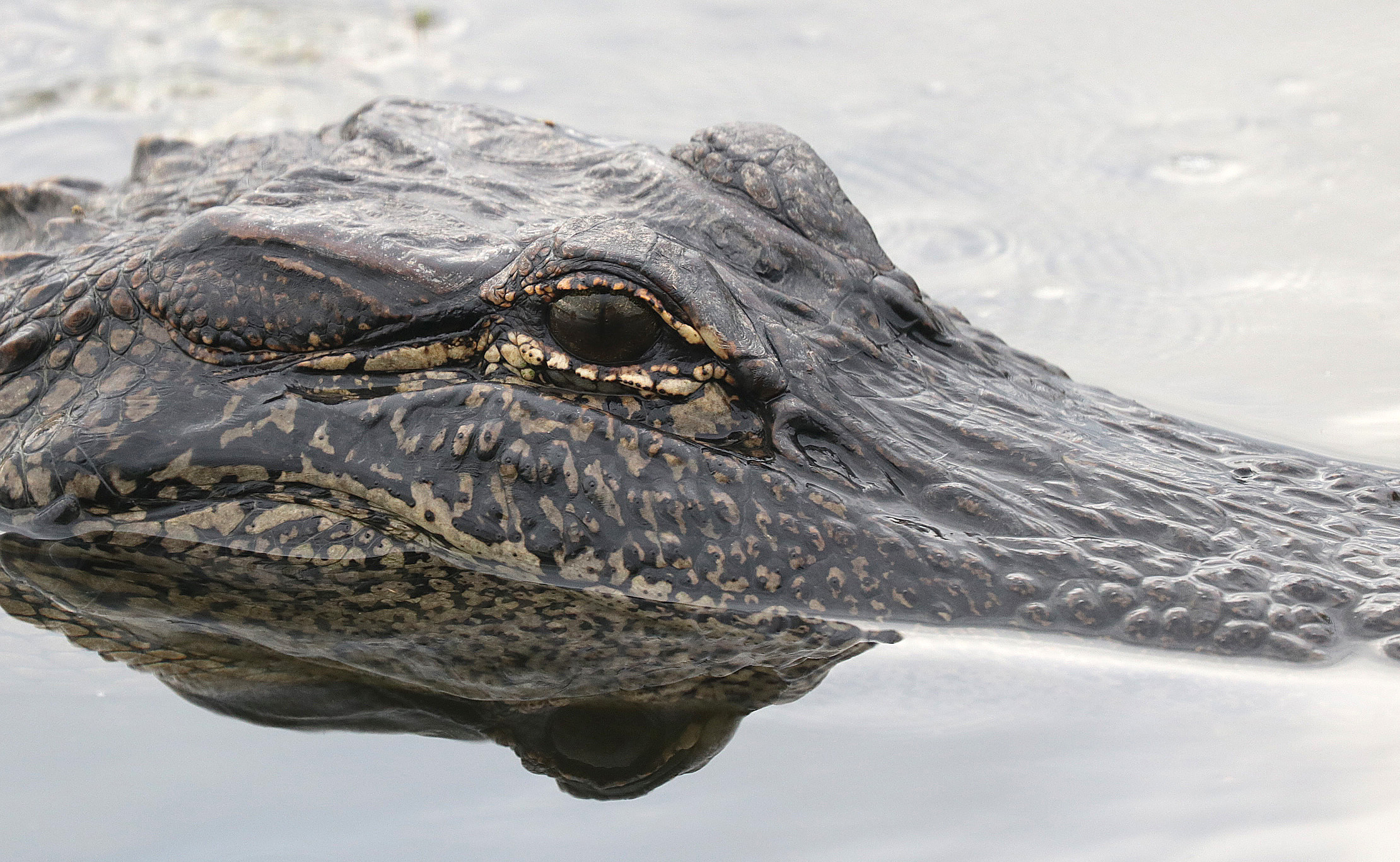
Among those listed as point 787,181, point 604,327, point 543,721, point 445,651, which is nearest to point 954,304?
point 787,181

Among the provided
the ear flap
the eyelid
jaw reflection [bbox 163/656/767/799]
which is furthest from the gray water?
the ear flap

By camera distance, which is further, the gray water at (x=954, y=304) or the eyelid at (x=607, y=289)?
the eyelid at (x=607, y=289)

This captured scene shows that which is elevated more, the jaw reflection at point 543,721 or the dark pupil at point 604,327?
the dark pupil at point 604,327

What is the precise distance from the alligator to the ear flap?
2cm

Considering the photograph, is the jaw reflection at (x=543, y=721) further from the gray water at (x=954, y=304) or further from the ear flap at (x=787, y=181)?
Result: the ear flap at (x=787, y=181)

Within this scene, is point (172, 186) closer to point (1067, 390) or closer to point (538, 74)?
point (1067, 390)

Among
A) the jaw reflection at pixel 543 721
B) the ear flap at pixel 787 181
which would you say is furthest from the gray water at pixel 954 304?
the ear flap at pixel 787 181

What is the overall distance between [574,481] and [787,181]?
1.17 metres

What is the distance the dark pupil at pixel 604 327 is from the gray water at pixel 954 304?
3.20ft

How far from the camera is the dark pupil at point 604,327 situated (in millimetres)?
3582

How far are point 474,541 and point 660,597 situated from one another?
52 cm

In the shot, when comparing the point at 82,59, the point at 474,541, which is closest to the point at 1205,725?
the point at 474,541

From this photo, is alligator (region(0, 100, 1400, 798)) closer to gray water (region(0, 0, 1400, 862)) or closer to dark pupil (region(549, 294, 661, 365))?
dark pupil (region(549, 294, 661, 365))

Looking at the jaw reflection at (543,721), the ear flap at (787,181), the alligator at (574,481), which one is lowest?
the jaw reflection at (543,721)
